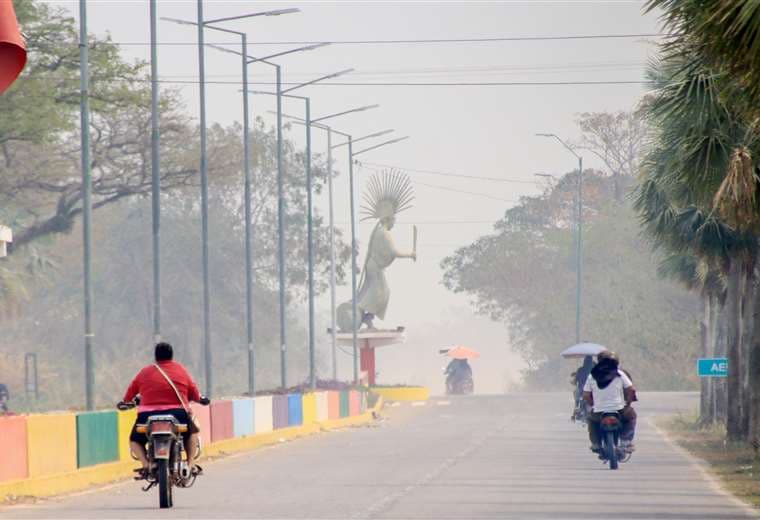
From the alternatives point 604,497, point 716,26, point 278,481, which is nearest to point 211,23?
point 278,481

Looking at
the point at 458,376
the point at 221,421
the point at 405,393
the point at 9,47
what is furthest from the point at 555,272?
the point at 9,47

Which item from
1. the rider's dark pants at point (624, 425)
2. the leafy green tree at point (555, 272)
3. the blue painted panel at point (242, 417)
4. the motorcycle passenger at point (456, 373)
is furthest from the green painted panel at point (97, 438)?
the leafy green tree at point (555, 272)

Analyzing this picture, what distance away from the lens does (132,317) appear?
108 meters

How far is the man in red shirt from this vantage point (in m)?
21.0

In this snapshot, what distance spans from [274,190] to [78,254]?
14907mm

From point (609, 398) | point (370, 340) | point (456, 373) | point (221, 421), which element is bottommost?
point (456, 373)

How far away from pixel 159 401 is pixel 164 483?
3.05 ft

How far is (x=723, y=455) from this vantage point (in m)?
35.3

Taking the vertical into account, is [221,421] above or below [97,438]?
below

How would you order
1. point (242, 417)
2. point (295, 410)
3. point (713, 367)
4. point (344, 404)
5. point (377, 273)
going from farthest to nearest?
point (377, 273)
point (344, 404)
point (295, 410)
point (713, 367)
point (242, 417)

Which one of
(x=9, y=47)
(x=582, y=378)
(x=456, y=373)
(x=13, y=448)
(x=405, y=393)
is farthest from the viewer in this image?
(x=456, y=373)

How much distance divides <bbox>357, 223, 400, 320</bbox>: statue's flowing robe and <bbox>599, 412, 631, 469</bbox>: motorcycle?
59.8m

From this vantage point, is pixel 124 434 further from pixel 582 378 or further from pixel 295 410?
pixel 582 378

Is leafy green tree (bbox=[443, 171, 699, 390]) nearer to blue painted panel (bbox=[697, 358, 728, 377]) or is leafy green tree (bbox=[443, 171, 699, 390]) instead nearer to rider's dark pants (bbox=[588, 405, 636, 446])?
Result: blue painted panel (bbox=[697, 358, 728, 377])
